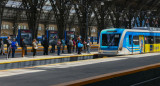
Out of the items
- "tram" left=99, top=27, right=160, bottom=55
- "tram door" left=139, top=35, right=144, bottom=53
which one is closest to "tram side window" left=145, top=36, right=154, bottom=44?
"tram" left=99, top=27, right=160, bottom=55

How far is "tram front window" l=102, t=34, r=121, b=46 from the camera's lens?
882 inches

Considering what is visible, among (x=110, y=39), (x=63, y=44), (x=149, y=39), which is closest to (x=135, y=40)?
(x=110, y=39)

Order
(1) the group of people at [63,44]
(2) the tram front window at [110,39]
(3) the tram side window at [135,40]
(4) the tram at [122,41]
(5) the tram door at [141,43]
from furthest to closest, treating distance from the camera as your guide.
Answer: (5) the tram door at [141,43] → (3) the tram side window at [135,40] → (1) the group of people at [63,44] → (2) the tram front window at [110,39] → (4) the tram at [122,41]

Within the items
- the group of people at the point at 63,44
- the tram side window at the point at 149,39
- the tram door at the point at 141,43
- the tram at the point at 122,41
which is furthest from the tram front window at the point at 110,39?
the tram side window at the point at 149,39

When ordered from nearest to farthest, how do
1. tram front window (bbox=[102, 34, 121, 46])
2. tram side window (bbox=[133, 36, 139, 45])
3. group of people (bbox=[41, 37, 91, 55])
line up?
tram front window (bbox=[102, 34, 121, 46]) < group of people (bbox=[41, 37, 91, 55]) < tram side window (bbox=[133, 36, 139, 45])

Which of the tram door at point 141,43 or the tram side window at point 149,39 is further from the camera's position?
the tram side window at point 149,39

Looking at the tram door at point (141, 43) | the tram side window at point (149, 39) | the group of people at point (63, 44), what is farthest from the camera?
Answer: the tram side window at point (149, 39)

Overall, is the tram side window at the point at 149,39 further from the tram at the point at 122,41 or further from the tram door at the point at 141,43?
the tram door at the point at 141,43

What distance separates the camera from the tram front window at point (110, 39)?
22403 mm

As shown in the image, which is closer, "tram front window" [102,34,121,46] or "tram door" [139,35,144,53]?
"tram front window" [102,34,121,46]

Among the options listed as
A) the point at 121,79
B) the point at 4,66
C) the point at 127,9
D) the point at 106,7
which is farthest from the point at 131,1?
the point at 121,79

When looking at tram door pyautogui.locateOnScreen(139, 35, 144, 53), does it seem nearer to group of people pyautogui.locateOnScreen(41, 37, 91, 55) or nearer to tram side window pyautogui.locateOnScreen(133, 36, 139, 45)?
tram side window pyautogui.locateOnScreen(133, 36, 139, 45)

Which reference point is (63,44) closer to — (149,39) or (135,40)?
(135,40)

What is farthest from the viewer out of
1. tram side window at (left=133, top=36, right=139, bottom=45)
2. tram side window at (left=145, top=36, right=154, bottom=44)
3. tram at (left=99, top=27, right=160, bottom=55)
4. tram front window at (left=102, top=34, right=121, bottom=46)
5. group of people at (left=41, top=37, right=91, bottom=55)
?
tram side window at (left=145, top=36, right=154, bottom=44)
